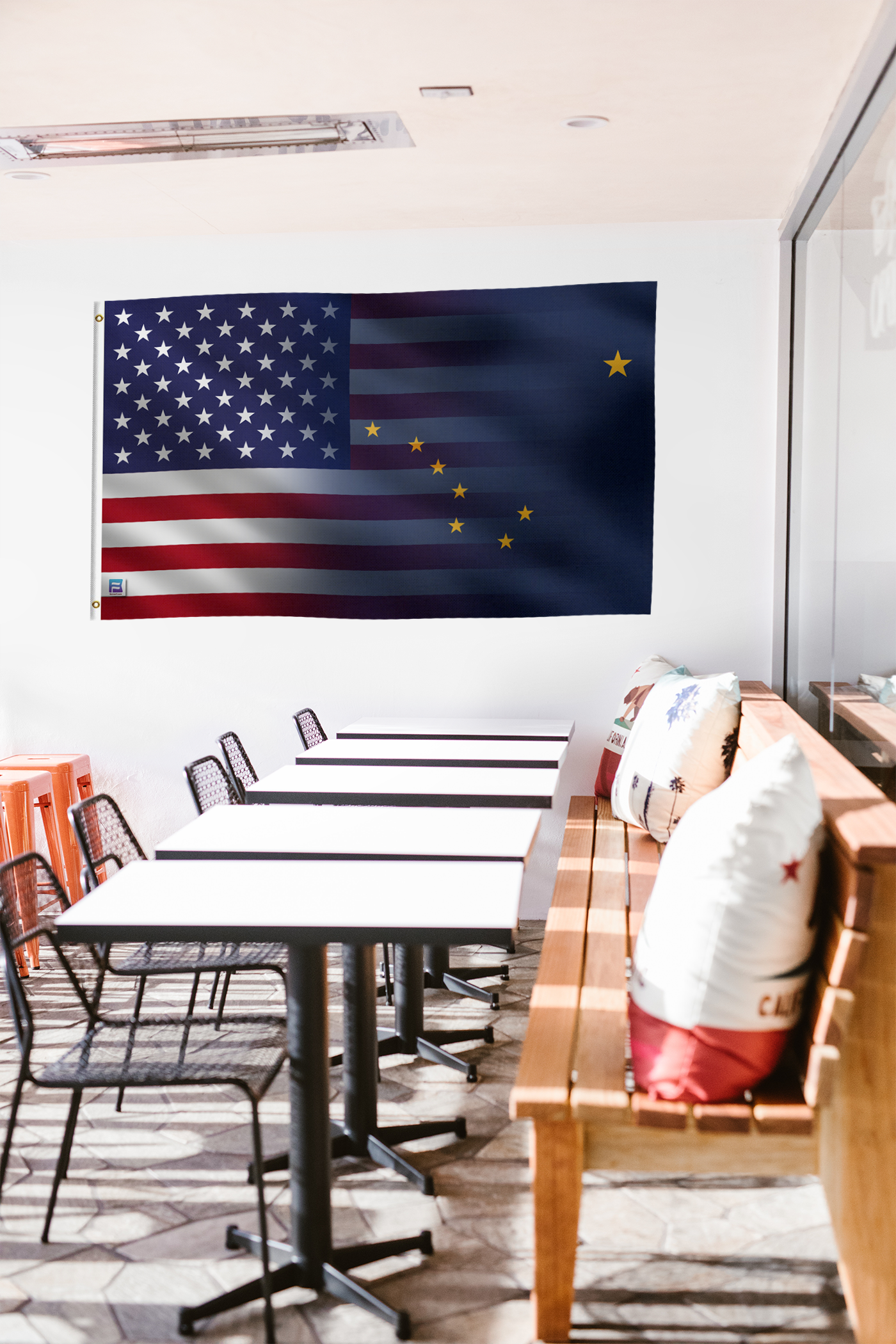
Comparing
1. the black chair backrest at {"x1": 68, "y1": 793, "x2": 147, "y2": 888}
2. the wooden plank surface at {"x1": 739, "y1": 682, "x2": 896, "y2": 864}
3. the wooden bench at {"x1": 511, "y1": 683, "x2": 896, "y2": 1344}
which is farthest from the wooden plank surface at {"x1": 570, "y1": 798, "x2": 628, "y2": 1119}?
the black chair backrest at {"x1": 68, "y1": 793, "x2": 147, "y2": 888}

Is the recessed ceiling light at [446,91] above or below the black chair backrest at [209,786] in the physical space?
above

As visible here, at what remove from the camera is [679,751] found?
3.79 meters

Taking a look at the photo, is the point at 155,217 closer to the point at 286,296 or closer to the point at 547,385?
the point at 286,296

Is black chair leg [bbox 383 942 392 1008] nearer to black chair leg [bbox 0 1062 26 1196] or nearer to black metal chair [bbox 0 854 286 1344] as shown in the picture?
black metal chair [bbox 0 854 286 1344]

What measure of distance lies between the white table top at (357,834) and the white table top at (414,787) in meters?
0.08

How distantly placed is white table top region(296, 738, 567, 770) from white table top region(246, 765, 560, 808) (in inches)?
3.8

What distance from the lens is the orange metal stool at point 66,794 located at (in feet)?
16.6

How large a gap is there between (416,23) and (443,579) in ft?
8.15

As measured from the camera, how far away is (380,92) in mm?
3643

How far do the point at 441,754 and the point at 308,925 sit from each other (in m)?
2.03

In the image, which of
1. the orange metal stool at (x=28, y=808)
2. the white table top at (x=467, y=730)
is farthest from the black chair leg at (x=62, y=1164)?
the white table top at (x=467, y=730)

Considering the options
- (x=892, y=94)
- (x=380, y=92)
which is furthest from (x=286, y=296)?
(x=892, y=94)

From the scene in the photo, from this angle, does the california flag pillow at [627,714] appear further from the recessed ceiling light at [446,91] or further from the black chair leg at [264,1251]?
the black chair leg at [264,1251]

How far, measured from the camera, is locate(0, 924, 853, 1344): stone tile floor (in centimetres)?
232
